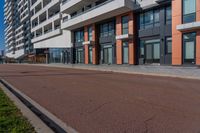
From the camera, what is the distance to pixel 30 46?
82.6 metres

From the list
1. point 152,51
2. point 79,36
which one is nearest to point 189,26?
point 152,51

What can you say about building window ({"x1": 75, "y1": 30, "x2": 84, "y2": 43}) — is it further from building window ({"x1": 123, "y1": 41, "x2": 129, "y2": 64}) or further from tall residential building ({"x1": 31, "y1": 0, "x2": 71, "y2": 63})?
building window ({"x1": 123, "y1": 41, "x2": 129, "y2": 64})

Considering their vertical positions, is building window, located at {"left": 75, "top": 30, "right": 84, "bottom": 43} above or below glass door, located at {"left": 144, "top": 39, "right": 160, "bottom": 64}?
above

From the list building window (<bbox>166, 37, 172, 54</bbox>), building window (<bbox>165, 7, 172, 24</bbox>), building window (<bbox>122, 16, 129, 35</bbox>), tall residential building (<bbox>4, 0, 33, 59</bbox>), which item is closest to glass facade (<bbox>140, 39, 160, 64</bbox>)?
building window (<bbox>166, 37, 172, 54</bbox>)

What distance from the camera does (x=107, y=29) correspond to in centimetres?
3225

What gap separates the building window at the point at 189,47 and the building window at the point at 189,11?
1366 millimetres

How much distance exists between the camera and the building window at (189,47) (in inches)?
804

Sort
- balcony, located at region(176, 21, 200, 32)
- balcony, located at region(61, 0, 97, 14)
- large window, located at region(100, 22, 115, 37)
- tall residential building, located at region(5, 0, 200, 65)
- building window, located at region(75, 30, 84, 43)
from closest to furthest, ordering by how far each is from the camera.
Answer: balcony, located at region(176, 21, 200, 32) < tall residential building, located at region(5, 0, 200, 65) < large window, located at region(100, 22, 115, 37) < balcony, located at region(61, 0, 97, 14) < building window, located at region(75, 30, 84, 43)

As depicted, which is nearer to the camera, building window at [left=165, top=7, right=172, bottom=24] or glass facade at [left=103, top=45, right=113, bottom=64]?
building window at [left=165, top=7, right=172, bottom=24]

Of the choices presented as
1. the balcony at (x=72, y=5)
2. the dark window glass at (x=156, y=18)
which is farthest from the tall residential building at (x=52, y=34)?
the dark window glass at (x=156, y=18)

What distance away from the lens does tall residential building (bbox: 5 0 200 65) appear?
826 inches

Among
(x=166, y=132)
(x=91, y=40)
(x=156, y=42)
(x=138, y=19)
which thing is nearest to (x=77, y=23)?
(x=91, y=40)

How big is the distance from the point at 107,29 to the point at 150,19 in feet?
27.8

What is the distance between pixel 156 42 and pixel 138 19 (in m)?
4.13
